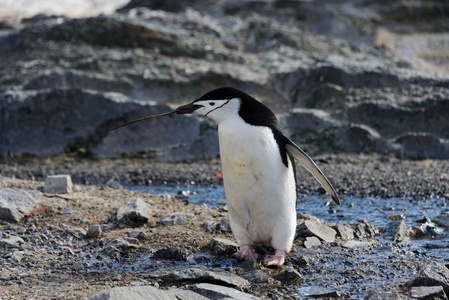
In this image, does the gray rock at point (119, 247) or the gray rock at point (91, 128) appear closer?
the gray rock at point (119, 247)

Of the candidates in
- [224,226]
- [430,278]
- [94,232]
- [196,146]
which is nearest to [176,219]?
[224,226]

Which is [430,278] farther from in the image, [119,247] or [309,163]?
[119,247]

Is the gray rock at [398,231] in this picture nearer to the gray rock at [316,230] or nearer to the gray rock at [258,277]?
the gray rock at [316,230]

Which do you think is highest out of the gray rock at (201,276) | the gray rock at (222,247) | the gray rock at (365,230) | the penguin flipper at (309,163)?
the penguin flipper at (309,163)

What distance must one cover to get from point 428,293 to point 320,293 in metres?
0.63

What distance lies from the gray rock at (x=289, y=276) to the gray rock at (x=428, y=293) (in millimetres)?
735

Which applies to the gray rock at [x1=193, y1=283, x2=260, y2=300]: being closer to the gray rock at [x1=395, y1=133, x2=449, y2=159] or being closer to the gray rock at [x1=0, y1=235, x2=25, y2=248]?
the gray rock at [x1=0, y1=235, x2=25, y2=248]

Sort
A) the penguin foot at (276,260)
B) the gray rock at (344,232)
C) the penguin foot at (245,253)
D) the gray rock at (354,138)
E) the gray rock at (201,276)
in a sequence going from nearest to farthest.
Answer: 1. the gray rock at (201,276)
2. the penguin foot at (276,260)
3. the penguin foot at (245,253)
4. the gray rock at (344,232)
5. the gray rock at (354,138)

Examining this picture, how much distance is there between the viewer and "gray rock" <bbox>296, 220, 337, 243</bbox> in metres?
4.76

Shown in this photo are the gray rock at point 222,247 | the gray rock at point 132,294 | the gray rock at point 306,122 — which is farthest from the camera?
the gray rock at point 306,122

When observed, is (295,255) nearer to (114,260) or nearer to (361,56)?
(114,260)

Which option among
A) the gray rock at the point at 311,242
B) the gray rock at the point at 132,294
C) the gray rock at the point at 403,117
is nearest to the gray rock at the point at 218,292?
the gray rock at the point at 132,294

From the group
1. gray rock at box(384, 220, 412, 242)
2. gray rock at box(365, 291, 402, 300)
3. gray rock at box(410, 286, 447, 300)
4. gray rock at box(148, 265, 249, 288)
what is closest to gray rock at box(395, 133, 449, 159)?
gray rock at box(384, 220, 412, 242)

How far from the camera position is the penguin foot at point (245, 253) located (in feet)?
14.3
